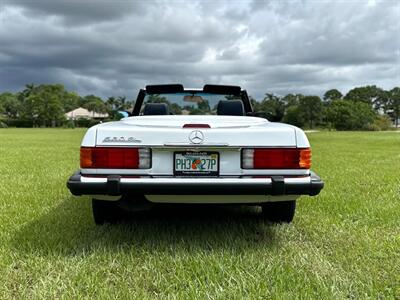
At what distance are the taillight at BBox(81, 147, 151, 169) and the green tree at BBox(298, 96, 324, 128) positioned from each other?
77999mm

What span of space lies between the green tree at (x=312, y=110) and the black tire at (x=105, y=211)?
7728cm

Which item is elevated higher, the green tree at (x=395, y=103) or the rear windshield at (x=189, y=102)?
the green tree at (x=395, y=103)

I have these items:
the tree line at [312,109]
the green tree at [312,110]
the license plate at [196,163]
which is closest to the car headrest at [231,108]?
the license plate at [196,163]

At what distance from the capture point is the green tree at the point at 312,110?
78.1m

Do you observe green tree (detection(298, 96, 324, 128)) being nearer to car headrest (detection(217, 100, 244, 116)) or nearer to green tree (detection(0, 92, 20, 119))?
green tree (detection(0, 92, 20, 119))

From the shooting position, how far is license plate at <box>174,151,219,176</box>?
321cm

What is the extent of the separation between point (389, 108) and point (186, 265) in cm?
11353

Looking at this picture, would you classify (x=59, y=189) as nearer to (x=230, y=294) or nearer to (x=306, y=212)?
(x=306, y=212)

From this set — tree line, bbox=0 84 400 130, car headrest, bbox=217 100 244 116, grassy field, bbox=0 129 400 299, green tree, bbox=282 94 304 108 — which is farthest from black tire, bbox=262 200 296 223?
green tree, bbox=282 94 304 108

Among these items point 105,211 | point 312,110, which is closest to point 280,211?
point 105,211

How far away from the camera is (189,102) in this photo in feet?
17.9

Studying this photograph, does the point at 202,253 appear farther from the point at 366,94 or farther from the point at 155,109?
the point at 366,94

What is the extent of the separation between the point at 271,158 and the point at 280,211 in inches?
46.6

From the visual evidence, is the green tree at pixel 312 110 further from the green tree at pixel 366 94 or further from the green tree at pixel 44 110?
the green tree at pixel 44 110
